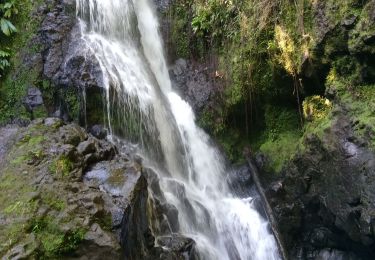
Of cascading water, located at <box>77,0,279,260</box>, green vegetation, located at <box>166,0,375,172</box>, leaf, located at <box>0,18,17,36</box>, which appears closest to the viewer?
green vegetation, located at <box>166,0,375,172</box>

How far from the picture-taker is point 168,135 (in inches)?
301

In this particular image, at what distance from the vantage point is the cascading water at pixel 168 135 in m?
6.51

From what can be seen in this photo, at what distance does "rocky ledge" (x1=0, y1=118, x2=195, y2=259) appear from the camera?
3.99 meters

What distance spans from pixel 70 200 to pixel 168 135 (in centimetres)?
346

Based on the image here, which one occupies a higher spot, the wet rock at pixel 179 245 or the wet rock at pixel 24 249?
the wet rock at pixel 24 249

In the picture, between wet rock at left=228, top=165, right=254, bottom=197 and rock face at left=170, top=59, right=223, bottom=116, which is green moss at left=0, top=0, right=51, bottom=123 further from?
wet rock at left=228, top=165, right=254, bottom=197

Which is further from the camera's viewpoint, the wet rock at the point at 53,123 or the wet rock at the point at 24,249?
the wet rock at the point at 53,123

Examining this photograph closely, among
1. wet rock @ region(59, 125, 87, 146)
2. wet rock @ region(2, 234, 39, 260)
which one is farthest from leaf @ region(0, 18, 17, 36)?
wet rock @ region(2, 234, 39, 260)

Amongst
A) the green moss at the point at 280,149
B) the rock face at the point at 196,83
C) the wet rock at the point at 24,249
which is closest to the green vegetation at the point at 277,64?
the green moss at the point at 280,149

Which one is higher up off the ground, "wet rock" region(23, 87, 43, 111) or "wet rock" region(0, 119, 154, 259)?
"wet rock" region(23, 87, 43, 111)

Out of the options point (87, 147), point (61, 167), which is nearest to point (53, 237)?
point (61, 167)

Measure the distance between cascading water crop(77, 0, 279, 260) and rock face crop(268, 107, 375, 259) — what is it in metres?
0.49

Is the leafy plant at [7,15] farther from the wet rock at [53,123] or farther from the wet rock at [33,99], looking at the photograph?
the wet rock at [53,123]

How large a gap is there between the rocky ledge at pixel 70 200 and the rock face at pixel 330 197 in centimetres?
199
